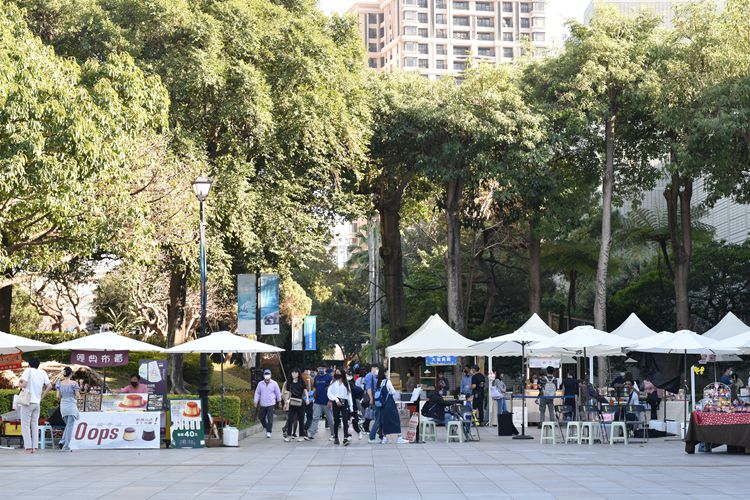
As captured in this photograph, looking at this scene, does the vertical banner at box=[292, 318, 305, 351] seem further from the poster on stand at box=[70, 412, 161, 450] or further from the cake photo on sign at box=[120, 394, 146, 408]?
the poster on stand at box=[70, 412, 161, 450]

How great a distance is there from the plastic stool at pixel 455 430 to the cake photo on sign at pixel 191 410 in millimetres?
5762

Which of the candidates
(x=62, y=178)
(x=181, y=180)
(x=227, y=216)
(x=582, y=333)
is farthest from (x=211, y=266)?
(x=582, y=333)

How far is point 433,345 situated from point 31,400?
12046 mm

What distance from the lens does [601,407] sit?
80.2 ft

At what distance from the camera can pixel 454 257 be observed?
41250mm

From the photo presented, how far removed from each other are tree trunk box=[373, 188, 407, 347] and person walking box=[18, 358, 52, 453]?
22642 mm

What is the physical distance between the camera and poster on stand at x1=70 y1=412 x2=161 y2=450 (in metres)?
22.4

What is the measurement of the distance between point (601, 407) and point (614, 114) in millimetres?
19696

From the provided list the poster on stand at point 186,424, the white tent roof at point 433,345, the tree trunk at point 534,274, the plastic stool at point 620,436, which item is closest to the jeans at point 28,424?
the poster on stand at point 186,424

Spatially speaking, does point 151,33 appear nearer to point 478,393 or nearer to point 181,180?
point 181,180

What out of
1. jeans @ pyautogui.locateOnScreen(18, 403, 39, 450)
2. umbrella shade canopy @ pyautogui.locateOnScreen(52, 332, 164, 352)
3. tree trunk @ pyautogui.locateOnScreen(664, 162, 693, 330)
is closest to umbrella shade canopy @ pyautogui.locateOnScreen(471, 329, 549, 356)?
umbrella shade canopy @ pyautogui.locateOnScreen(52, 332, 164, 352)

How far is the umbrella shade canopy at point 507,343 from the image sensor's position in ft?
84.2

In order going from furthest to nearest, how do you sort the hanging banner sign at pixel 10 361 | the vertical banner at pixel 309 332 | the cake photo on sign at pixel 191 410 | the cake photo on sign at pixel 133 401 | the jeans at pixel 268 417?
1. the vertical banner at pixel 309 332
2. the hanging banner sign at pixel 10 361
3. the jeans at pixel 268 417
4. the cake photo on sign at pixel 191 410
5. the cake photo on sign at pixel 133 401

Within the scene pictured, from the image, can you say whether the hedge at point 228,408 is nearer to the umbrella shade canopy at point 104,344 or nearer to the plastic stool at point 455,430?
the umbrella shade canopy at point 104,344
